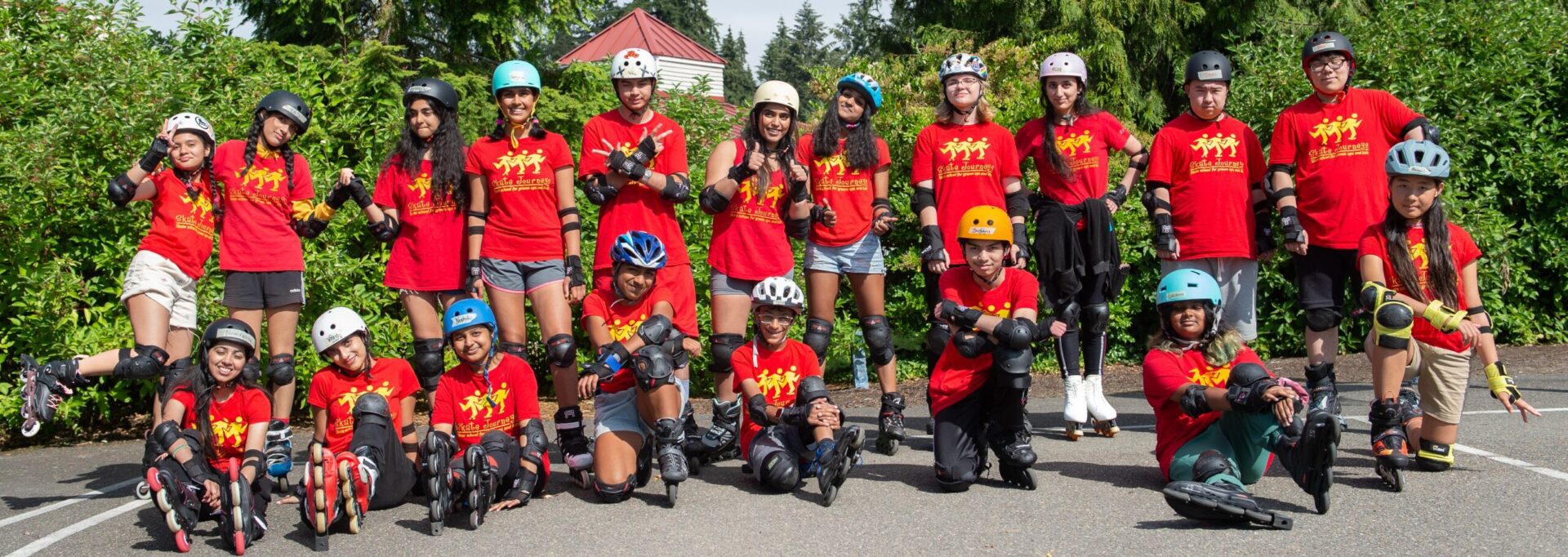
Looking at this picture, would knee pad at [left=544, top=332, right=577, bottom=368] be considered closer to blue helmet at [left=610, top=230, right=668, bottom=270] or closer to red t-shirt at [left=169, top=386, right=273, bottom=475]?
blue helmet at [left=610, top=230, right=668, bottom=270]

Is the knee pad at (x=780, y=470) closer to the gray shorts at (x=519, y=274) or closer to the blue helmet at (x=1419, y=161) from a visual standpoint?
the gray shorts at (x=519, y=274)

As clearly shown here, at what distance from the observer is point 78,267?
27.0ft

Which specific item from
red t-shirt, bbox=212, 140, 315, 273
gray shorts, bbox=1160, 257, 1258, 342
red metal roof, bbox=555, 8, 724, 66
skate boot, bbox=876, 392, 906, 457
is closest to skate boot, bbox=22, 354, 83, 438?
red t-shirt, bbox=212, 140, 315, 273

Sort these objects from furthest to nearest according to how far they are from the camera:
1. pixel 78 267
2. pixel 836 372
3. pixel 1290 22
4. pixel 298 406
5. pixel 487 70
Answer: pixel 1290 22 → pixel 487 70 → pixel 836 372 → pixel 298 406 → pixel 78 267

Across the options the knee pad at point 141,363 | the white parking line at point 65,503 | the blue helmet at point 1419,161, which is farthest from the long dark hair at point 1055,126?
the white parking line at point 65,503

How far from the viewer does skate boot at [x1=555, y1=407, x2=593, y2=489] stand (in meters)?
5.86

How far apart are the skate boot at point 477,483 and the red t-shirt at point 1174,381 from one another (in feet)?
8.69

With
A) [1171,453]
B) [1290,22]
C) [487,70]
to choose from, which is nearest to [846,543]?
[1171,453]

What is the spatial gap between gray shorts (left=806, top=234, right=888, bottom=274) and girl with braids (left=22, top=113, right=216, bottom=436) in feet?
9.87

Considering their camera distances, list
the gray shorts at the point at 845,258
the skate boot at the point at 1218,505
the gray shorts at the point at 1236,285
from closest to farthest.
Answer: the skate boot at the point at 1218,505 < the gray shorts at the point at 1236,285 < the gray shorts at the point at 845,258

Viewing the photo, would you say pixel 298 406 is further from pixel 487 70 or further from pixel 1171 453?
pixel 1171 453

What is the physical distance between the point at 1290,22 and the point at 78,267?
1252cm

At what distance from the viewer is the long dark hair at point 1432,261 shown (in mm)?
5516

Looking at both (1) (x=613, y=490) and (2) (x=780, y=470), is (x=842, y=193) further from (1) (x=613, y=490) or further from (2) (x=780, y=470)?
(1) (x=613, y=490)
